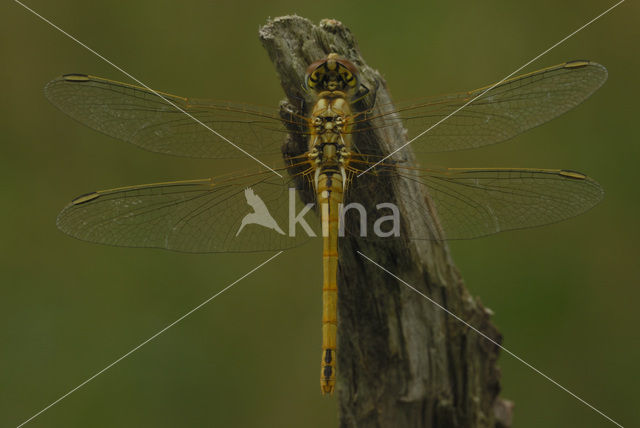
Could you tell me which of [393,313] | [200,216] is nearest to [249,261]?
[200,216]

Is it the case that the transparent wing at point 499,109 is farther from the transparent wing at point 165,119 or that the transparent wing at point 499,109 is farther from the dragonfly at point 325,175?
the transparent wing at point 165,119

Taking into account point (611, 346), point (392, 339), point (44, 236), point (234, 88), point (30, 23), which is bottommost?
point (611, 346)

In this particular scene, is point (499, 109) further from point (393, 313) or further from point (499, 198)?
point (393, 313)

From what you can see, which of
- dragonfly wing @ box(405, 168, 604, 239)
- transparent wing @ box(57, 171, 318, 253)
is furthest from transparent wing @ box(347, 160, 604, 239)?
transparent wing @ box(57, 171, 318, 253)

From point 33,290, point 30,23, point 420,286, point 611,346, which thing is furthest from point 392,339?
point 30,23

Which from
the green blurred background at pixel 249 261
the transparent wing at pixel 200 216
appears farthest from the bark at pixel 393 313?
the green blurred background at pixel 249 261

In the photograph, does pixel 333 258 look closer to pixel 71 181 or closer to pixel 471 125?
pixel 471 125

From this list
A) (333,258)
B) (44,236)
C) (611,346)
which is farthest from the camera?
(44,236)
